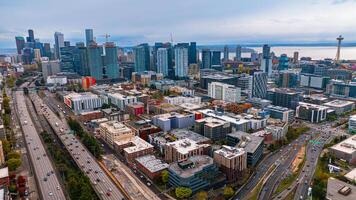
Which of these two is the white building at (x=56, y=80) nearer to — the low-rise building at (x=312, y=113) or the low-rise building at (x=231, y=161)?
the low-rise building at (x=231, y=161)

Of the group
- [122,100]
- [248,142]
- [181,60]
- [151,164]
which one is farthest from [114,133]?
[181,60]

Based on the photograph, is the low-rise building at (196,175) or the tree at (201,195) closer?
the tree at (201,195)

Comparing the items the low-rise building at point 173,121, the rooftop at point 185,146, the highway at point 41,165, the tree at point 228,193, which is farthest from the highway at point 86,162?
the low-rise building at point 173,121

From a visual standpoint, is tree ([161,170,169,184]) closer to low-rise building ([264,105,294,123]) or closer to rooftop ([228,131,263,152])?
rooftop ([228,131,263,152])

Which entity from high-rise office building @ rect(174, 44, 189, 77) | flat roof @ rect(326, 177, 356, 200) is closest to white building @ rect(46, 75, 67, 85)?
high-rise office building @ rect(174, 44, 189, 77)

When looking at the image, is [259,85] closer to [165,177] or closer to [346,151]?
[346,151]

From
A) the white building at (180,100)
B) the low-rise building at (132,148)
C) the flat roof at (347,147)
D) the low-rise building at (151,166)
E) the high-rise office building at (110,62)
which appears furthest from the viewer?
the high-rise office building at (110,62)
